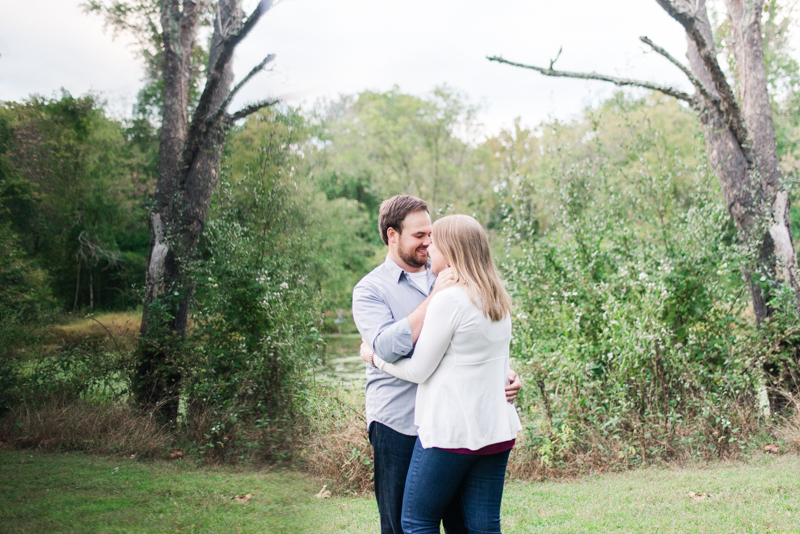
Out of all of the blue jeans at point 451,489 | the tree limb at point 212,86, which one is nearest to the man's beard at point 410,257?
the blue jeans at point 451,489

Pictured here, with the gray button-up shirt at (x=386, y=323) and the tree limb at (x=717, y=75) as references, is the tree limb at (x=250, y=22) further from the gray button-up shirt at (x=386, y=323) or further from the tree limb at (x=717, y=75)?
the gray button-up shirt at (x=386, y=323)

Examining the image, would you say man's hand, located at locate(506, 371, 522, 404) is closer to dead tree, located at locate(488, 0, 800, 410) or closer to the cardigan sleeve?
the cardigan sleeve

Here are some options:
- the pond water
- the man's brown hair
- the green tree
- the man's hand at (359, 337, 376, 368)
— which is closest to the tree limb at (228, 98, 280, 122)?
the green tree

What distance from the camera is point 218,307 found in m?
5.93

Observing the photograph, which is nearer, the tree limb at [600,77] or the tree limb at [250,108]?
the tree limb at [600,77]

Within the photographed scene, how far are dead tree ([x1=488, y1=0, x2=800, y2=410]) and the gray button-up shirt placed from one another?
4.51 m

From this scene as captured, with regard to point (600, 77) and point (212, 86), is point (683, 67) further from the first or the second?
point (212, 86)

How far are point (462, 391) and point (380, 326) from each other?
412 millimetres

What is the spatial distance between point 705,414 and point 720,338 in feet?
3.04

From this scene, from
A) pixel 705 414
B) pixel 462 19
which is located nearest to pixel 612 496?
pixel 705 414

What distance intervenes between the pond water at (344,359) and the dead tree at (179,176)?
5.69 ft

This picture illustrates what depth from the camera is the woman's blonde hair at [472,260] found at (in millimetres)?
1761

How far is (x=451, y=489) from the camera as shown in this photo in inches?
70.1

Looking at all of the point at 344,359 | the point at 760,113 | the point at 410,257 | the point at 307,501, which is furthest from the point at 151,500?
the point at 344,359
